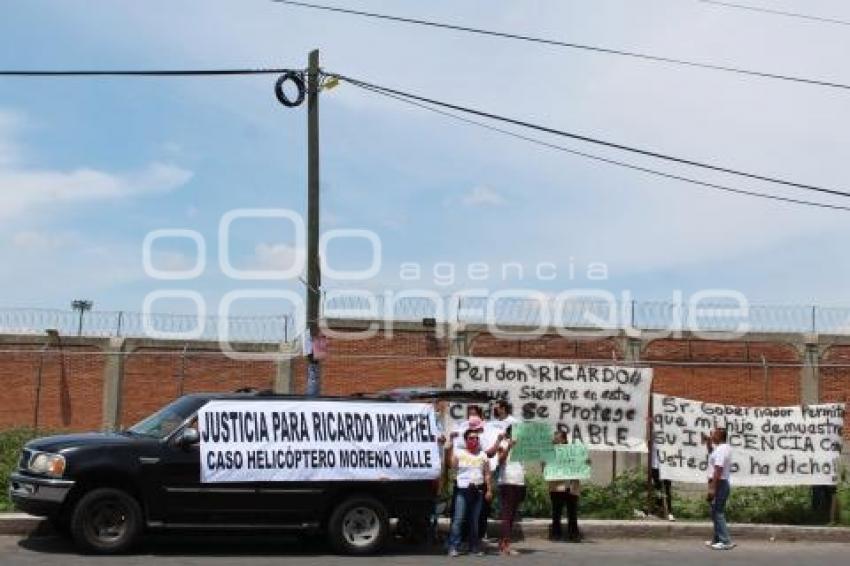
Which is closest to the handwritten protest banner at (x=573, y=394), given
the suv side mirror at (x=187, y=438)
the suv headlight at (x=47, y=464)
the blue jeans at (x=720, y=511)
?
the blue jeans at (x=720, y=511)

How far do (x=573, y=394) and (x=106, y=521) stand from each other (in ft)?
24.3

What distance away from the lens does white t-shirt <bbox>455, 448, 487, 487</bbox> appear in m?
12.9

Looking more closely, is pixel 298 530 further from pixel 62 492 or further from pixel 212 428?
pixel 62 492

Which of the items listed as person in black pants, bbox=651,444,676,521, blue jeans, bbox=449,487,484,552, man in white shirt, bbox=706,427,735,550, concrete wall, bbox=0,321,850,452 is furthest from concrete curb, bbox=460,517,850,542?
concrete wall, bbox=0,321,850,452

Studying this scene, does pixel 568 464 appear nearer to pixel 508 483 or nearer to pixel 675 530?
pixel 508 483

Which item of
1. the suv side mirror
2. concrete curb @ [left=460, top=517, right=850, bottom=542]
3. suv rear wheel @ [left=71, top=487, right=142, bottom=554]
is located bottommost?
concrete curb @ [left=460, top=517, right=850, bottom=542]

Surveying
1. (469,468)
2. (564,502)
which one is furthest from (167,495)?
(564,502)

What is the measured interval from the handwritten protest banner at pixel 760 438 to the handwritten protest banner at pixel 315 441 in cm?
473

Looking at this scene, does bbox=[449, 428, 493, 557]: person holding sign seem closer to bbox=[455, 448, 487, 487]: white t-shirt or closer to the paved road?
bbox=[455, 448, 487, 487]: white t-shirt

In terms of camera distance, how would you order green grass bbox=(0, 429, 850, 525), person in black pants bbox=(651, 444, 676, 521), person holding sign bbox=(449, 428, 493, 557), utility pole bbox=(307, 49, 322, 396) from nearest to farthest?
person holding sign bbox=(449, 428, 493, 557), green grass bbox=(0, 429, 850, 525), person in black pants bbox=(651, 444, 676, 521), utility pole bbox=(307, 49, 322, 396)

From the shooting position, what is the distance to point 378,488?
501 inches

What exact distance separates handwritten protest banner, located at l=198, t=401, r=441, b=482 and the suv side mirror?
0.28 ft

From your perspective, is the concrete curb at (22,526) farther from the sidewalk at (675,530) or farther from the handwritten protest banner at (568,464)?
the handwritten protest banner at (568,464)

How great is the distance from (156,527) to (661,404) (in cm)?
801
